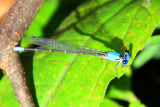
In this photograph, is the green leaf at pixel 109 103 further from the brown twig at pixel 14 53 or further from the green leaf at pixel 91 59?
the brown twig at pixel 14 53

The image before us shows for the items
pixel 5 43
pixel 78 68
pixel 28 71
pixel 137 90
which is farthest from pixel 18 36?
pixel 137 90

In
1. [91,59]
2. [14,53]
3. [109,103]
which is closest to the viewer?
[14,53]

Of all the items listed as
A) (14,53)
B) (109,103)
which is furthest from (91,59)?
(14,53)

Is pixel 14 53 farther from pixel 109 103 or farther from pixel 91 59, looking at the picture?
pixel 109 103

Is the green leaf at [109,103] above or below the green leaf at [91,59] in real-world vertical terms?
below

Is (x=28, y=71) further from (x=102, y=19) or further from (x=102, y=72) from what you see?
(x=102, y=19)

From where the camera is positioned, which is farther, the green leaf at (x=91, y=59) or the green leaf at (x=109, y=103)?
the green leaf at (x=109, y=103)

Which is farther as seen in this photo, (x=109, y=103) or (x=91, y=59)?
(x=109, y=103)

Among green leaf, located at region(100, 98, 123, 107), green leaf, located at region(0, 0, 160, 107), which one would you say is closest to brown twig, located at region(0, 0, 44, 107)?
green leaf, located at region(0, 0, 160, 107)

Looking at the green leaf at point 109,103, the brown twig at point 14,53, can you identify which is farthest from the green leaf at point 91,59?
the green leaf at point 109,103

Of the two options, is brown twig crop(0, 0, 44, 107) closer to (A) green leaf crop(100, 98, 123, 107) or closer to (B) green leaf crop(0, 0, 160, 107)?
(B) green leaf crop(0, 0, 160, 107)
